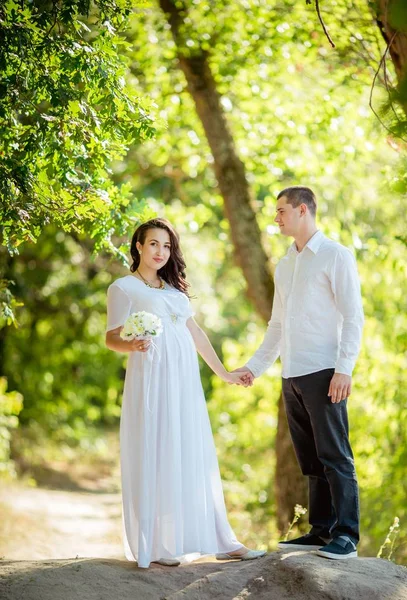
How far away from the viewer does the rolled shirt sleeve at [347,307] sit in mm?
4500

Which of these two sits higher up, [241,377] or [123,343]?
[123,343]

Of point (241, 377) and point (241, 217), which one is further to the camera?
point (241, 217)

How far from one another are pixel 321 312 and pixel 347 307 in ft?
0.60

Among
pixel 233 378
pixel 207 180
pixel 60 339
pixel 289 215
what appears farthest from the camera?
pixel 60 339

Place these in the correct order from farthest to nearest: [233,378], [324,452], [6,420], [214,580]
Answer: [6,420], [233,378], [324,452], [214,580]

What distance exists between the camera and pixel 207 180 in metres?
10.6

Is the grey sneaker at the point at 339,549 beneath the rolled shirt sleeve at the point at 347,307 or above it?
beneath

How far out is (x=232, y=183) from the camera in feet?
26.5

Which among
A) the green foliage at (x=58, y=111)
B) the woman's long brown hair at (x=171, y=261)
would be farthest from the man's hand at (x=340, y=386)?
the green foliage at (x=58, y=111)

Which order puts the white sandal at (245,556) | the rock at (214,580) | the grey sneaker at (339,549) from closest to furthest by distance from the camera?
the rock at (214,580)
the grey sneaker at (339,549)
the white sandal at (245,556)

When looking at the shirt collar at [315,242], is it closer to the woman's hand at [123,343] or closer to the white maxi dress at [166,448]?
the white maxi dress at [166,448]

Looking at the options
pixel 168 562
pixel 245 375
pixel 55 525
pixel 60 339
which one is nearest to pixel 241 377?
pixel 245 375

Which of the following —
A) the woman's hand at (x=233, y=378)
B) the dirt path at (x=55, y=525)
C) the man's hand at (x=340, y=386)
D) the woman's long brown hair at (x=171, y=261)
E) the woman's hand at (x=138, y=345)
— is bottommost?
the dirt path at (x=55, y=525)

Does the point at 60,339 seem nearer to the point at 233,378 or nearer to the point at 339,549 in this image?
the point at 233,378
